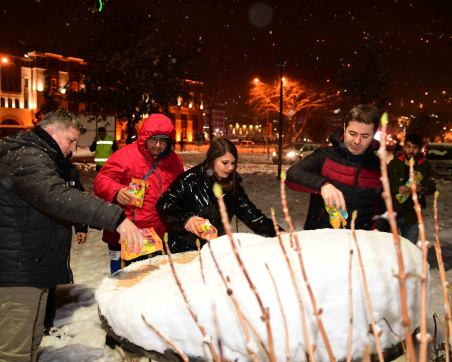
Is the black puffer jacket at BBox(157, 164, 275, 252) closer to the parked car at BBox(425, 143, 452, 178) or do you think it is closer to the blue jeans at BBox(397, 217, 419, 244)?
the blue jeans at BBox(397, 217, 419, 244)

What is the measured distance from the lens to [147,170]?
4.30 m

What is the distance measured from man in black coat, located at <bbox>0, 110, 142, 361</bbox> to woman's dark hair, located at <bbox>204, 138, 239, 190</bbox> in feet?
4.42

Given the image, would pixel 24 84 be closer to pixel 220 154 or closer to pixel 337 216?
pixel 220 154

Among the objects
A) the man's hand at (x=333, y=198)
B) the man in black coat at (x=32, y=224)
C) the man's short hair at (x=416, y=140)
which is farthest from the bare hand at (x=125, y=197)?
the man's short hair at (x=416, y=140)

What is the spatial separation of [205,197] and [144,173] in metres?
0.92

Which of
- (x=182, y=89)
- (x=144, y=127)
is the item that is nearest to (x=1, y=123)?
(x=182, y=89)

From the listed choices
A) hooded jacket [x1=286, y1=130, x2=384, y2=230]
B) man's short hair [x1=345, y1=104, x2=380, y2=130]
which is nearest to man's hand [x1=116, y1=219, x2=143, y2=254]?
hooded jacket [x1=286, y1=130, x2=384, y2=230]

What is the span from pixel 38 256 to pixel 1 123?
60.3 meters

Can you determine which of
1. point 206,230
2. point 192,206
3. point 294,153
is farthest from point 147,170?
point 294,153

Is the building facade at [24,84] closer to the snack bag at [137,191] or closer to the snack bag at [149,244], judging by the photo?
the snack bag at [137,191]

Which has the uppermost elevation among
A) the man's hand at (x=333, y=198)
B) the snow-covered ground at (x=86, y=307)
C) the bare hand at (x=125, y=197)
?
the man's hand at (x=333, y=198)

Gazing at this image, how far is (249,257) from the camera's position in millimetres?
1668

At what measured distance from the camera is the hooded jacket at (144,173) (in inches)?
165

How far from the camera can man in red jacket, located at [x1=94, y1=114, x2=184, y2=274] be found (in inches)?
165
